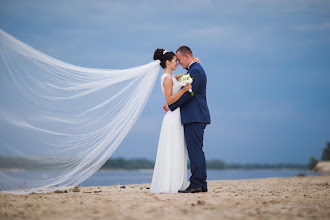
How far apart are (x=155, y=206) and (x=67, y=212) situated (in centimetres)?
130

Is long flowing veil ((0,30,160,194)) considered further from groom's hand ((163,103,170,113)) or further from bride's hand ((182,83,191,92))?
bride's hand ((182,83,191,92))

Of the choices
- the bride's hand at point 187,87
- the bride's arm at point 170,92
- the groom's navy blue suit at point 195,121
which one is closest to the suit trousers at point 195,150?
the groom's navy blue suit at point 195,121

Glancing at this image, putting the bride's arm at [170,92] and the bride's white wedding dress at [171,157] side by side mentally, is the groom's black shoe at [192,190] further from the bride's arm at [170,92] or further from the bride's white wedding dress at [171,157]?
the bride's arm at [170,92]

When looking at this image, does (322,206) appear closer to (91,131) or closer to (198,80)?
(198,80)

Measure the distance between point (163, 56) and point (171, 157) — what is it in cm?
221

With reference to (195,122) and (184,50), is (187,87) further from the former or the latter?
(184,50)

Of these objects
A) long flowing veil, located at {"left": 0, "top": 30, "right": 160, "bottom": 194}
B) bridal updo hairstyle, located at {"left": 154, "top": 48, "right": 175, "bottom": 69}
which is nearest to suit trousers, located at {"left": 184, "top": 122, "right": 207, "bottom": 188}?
long flowing veil, located at {"left": 0, "top": 30, "right": 160, "bottom": 194}

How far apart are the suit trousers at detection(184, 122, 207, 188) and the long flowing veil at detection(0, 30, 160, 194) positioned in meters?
1.28

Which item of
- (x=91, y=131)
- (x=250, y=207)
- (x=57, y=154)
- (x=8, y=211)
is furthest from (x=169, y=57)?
(x=8, y=211)

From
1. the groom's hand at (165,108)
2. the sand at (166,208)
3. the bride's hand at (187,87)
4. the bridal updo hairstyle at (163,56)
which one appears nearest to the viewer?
the sand at (166,208)

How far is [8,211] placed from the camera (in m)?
5.38

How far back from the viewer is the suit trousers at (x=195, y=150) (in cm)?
766

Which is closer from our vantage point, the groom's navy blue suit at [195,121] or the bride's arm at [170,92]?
the bride's arm at [170,92]

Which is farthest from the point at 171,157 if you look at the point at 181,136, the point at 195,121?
the point at 195,121
